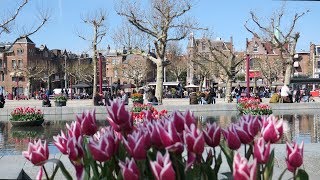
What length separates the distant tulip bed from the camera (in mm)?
2695

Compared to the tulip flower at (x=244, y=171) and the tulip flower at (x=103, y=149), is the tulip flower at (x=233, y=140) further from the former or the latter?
the tulip flower at (x=103, y=149)

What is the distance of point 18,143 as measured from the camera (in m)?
12.6

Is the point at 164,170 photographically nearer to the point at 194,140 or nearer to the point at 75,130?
the point at 194,140

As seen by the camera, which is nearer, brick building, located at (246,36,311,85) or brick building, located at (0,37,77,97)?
brick building, located at (246,36,311,85)

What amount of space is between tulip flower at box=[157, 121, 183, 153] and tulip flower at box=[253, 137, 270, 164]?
1.41 ft

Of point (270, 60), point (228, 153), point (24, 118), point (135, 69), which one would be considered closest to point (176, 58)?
point (135, 69)

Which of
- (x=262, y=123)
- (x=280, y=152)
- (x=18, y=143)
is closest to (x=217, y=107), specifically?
(x=18, y=143)

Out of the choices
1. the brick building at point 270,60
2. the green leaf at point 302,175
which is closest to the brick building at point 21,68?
the brick building at point 270,60

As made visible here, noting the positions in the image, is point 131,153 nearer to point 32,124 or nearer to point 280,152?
point 280,152

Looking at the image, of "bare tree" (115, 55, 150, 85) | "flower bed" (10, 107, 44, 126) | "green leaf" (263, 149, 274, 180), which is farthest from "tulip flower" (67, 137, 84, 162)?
"bare tree" (115, 55, 150, 85)

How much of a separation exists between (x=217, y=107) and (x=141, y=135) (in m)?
24.2

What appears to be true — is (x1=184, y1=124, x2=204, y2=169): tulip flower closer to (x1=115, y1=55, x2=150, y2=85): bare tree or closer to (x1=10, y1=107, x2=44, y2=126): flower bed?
(x1=10, y1=107, x2=44, y2=126): flower bed

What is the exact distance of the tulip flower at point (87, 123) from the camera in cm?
326

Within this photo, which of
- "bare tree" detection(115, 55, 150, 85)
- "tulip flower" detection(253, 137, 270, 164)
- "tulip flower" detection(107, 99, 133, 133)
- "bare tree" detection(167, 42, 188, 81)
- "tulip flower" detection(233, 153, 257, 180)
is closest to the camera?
"tulip flower" detection(233, 153, 257, 180)
